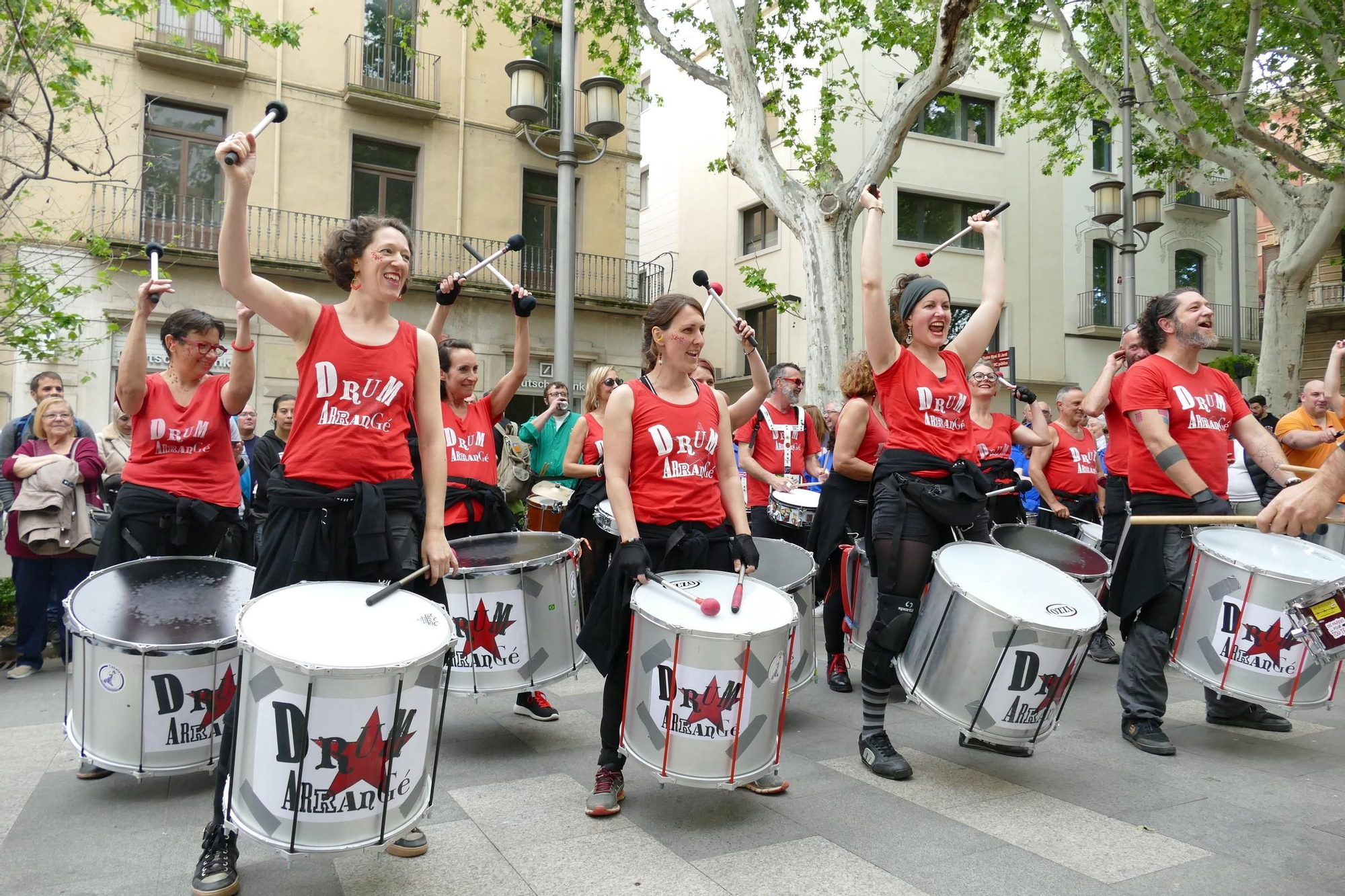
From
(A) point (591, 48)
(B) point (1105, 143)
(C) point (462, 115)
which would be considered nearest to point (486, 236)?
(C) point (462, 115)

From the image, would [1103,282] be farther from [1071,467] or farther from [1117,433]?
[1117,433]

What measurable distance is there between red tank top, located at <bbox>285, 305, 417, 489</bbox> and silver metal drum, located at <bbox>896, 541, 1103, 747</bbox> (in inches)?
86.1

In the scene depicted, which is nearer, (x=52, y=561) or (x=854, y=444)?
(x=854, y=444)

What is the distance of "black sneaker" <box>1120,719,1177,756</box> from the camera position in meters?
4.42

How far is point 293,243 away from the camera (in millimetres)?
17453

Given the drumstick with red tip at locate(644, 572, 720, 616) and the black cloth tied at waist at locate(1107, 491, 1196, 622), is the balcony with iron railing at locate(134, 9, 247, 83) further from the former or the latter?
the black cloth tied at waist at locate(1107, 491, 1196, 622)

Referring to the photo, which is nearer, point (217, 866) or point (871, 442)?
point (217, 866)

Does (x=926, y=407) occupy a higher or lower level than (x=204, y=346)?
lower

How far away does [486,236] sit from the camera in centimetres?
1956

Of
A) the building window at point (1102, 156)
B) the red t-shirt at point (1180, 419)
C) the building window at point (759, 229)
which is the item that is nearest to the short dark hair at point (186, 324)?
the red t-shirt at point (1180, 419)

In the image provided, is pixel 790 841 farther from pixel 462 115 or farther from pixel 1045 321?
pixel 1045 321

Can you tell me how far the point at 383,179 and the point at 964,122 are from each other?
13.8m

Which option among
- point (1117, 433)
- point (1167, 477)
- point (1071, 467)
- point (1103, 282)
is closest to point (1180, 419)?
point (1167, 477)

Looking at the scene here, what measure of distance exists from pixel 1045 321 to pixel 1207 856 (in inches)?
903
